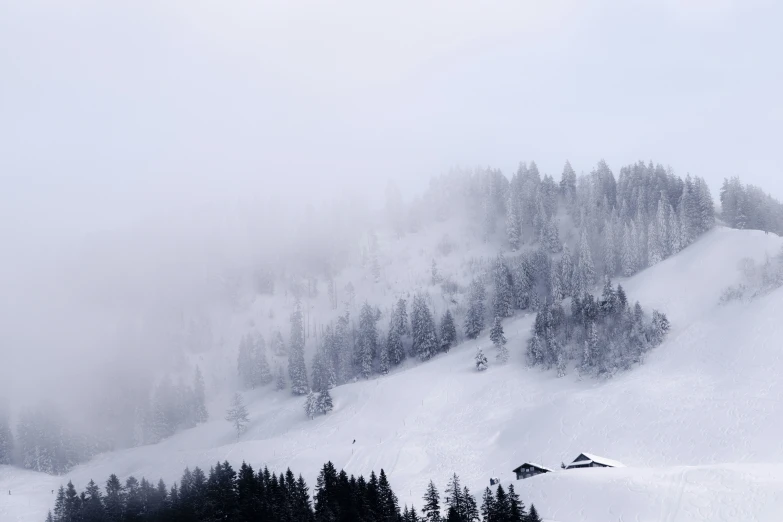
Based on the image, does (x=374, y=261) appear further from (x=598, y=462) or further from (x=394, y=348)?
(x=598, y=462)

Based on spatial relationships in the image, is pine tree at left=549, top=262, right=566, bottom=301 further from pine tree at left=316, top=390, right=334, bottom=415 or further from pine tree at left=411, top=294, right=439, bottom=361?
pine tree at left=316, top=390, right=334, bottom=415

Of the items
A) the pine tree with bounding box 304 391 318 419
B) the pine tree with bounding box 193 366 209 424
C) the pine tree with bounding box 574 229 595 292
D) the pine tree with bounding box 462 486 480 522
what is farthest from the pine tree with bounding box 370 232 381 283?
the pine tree with bounding box 462 486 480 522

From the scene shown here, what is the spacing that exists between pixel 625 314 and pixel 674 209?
44.4 meters

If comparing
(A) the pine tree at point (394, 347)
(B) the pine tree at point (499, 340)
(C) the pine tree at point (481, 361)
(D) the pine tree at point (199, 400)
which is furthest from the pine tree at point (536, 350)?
(D) the pine tree at point (199, 400)

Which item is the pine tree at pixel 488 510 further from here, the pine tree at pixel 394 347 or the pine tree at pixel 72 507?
the pine tree at pixel 394 347

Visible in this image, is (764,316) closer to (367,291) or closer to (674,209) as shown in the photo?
(674,209)

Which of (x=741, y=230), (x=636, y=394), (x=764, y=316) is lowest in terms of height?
(x=636, y=394)

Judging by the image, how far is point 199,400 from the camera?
482ft

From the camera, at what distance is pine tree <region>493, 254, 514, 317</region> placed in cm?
14200

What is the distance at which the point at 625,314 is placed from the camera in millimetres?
115562

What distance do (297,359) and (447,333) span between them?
31746 mm

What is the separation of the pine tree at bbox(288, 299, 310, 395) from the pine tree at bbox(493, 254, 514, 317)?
137 ft

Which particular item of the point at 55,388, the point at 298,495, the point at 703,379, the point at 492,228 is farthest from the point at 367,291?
the point at 298,495

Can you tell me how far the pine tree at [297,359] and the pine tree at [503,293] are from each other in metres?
41.7
